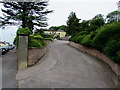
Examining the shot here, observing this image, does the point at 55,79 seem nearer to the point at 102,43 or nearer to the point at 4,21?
the point at 102,43

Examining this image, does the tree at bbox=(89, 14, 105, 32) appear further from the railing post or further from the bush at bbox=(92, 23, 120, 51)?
the railing post

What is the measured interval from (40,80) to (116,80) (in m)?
3.35

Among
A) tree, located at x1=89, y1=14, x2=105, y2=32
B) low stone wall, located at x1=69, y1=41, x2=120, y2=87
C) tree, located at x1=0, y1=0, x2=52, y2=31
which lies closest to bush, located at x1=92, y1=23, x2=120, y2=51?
low stone wall, located at x1=69, y1=41, x2=120, y2=87

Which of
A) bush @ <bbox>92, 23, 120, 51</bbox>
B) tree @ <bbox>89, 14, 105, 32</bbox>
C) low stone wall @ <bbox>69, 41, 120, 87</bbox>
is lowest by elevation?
low stone wall @ <bbox>69, 41, 120, 87</bbox>

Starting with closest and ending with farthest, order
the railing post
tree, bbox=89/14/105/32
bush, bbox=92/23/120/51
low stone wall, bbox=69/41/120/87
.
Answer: low stone wall, bbox=69/41/120/87 < bush, bbox=92/23/120/51 < the railing post < tree, bbox=89/14/105/32

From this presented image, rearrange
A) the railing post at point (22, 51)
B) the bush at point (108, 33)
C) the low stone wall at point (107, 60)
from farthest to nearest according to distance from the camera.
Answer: the railing post at point (22, 51) < the bush at point (108, 33) < the low stone wall at point (107, 60)

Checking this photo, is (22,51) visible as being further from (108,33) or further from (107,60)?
(108,33)

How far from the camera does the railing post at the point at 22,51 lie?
5.78 m

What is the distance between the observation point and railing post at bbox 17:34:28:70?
228 inches

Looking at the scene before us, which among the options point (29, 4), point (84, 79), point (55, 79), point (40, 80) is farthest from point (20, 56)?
point (29, 4)

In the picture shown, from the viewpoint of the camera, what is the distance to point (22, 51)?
586cm

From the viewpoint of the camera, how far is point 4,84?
4.16 meters

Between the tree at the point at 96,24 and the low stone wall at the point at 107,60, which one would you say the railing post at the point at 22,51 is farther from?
the tree at the point at 96,24

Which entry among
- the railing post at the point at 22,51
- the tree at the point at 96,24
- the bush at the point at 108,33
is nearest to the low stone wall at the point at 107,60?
the bush at the point at 108,33
